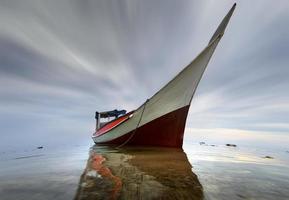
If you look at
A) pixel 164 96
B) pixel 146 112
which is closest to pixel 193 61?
pixel 164 96

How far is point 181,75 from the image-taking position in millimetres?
11250

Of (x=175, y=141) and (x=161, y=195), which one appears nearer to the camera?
(x=161, y=195)

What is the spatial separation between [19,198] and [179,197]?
6.67 feet

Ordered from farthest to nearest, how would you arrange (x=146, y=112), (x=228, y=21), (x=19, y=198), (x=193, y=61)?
(x=146, y=112)
(x=193, y=61)
(x=228, y=21)
(x=19, y=198)

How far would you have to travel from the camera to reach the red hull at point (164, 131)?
12.4 metres

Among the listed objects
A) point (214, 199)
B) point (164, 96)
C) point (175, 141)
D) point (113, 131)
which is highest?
point (164, 96)

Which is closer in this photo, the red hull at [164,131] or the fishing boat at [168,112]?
the fishing boat at [168,112]

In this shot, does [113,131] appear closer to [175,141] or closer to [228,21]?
[175,141]

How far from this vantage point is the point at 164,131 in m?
12.6

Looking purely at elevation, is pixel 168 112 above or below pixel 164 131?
above

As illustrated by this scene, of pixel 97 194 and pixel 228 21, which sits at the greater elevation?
pixel 228 21

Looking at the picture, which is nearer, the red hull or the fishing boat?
the fishing boat

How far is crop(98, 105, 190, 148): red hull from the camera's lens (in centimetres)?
1242

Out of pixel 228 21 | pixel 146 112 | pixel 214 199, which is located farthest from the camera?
pixel 146 112
